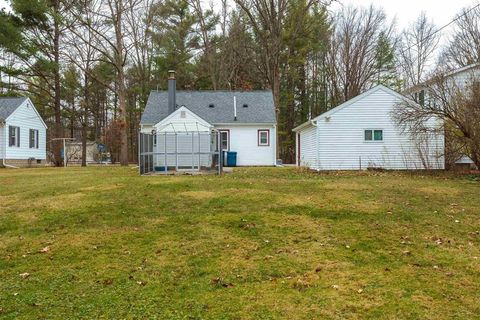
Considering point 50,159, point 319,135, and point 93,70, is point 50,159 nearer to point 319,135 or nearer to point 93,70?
point 93,70

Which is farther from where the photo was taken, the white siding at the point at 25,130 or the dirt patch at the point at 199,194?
the white siding at the point at 25,130

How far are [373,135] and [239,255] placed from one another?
615 inches

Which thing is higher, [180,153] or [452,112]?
[452,112]

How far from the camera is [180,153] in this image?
17.4 m

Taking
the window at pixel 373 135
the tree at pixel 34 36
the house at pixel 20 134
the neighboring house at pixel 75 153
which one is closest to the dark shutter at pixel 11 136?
the house at pixel 20 134

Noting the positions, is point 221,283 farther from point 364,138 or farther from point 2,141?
point 2,141

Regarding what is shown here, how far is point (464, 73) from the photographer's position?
62.0 ft

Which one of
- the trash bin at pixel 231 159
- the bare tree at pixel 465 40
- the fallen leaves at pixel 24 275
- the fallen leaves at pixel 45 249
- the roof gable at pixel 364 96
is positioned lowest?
the fallen leaves at pixel 24 275

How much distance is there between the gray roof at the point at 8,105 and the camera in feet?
84.7

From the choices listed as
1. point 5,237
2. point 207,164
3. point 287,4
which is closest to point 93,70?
point 287,4

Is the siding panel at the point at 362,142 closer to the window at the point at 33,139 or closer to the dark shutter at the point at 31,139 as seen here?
the dark shutter at the point at 31,139

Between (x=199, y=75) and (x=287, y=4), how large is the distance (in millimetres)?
10534

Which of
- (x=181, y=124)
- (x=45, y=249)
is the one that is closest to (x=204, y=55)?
(x=181, y=124)

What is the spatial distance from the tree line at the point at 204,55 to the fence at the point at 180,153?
9.41 metres
